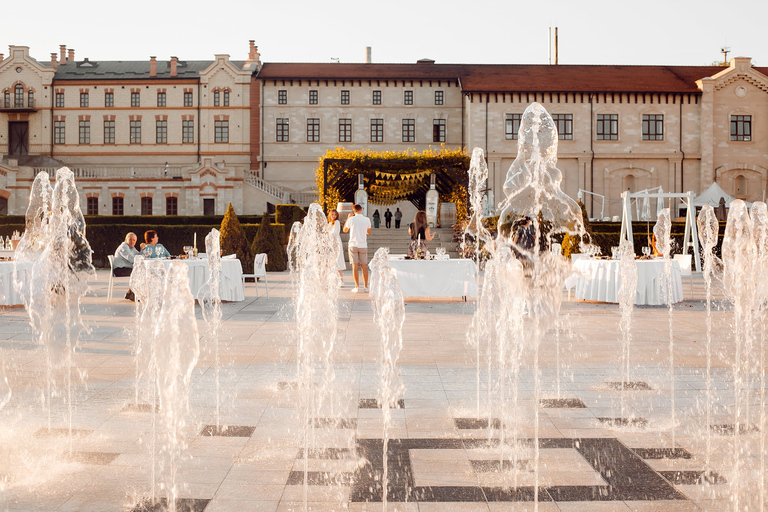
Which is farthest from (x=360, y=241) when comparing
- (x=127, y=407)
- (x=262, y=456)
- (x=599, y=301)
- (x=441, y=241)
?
(x=441, y=241)

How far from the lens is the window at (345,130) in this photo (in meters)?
44.5

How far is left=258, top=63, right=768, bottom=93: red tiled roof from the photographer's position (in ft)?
135

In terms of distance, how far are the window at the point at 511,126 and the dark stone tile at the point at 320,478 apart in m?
38.4

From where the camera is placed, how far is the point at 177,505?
→ 3414mm

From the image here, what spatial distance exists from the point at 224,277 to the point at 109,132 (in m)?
38.1

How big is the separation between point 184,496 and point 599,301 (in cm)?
1004

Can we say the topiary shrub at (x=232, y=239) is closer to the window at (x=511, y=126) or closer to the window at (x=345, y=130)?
the window at (x=511, y=126)

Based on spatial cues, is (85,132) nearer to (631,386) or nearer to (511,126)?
(511,126)

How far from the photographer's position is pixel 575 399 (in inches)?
217

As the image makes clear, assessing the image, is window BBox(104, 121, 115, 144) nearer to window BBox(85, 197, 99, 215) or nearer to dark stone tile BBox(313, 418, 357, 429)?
window BBox(85, 197, 99, 215)

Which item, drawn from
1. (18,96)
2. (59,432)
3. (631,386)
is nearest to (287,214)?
(631,386)

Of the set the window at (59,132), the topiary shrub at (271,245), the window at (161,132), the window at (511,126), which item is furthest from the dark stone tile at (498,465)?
the window at (59,132)

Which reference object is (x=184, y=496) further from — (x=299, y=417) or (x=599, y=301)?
(x=599, y=301)

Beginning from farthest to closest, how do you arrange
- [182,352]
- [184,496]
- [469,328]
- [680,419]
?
[469,328]
[680,419]
[182,352]
[184,496]
